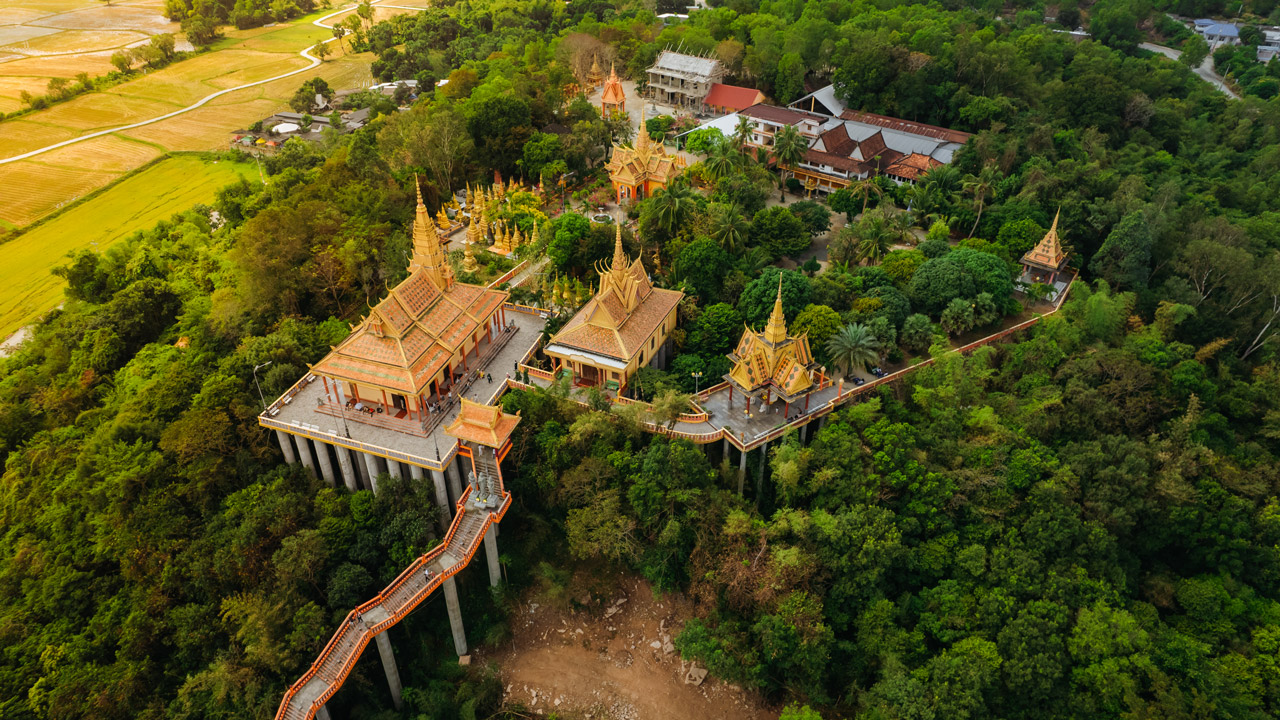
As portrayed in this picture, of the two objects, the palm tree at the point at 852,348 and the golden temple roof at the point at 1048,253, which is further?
the golden temple roof at the point at 1048,253

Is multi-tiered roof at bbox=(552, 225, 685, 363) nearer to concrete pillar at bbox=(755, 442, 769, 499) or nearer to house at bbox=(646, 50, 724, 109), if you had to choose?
concrete pillar at bbox=(755, 442, 769, 499)

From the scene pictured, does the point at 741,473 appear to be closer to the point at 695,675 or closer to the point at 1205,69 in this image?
the point at 695,675

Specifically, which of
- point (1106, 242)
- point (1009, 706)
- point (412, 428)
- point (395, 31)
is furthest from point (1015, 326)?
point (395, 31)

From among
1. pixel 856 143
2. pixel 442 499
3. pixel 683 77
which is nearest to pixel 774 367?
pixel 442 499

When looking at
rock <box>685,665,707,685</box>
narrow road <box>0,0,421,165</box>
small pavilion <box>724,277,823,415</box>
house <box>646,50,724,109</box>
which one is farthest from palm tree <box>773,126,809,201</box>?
narrow road <box>0,0,421,165</box>

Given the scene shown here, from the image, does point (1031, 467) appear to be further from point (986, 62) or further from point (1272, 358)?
point (986, 62)

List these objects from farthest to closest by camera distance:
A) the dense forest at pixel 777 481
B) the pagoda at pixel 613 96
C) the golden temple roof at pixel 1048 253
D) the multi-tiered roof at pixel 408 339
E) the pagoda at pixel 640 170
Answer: the pagoda at pixel 613 96
the pagoda at pixel 640 170
the golden temple roof at pixel 1048 253
the multi-tiered roof at pixel 408 339
the dense forest at pixel 777 481

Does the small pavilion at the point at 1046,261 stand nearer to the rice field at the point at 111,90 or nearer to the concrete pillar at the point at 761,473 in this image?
the concrete pillar at the point at 761,473

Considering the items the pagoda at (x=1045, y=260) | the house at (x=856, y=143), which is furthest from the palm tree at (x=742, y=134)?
the pagoda at (x=1045, y=260)
